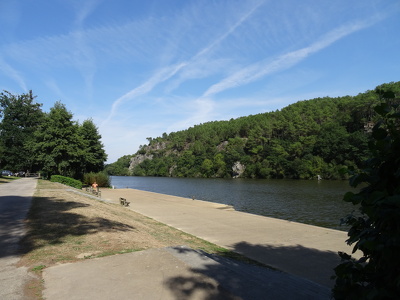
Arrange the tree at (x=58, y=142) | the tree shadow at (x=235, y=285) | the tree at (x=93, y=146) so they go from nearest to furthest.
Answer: the tree shadow at (x=235, y=285) < the tree at (x=58, y=142) < the tree at (x=93, y=146)

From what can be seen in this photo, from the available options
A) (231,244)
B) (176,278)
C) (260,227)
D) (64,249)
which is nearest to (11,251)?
(64,249)

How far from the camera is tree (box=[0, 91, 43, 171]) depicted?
169ft

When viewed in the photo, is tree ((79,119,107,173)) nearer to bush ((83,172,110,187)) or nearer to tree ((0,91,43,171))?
bush ((83,172,110,187))

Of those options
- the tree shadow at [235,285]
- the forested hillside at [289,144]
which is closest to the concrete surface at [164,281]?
the tree shadow at [235,285]

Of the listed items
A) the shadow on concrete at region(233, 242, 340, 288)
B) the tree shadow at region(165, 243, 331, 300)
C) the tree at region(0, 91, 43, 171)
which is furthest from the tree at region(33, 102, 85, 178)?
the tree shadow at region(165, 243, 331, 300)

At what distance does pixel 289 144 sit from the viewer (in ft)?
344

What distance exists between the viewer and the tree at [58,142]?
33656mm

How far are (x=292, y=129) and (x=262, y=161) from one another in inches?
672

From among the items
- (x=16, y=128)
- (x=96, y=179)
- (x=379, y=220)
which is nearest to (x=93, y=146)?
(x=96, y=179)

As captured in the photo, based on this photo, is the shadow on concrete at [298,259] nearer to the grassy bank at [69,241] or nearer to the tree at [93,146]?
the grassy bank at [69,241]

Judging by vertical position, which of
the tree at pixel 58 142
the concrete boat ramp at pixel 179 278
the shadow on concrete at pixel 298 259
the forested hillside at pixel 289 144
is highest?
the forested hillside at pixel 289 144

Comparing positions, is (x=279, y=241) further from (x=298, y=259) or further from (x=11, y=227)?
(x=11, y=227)

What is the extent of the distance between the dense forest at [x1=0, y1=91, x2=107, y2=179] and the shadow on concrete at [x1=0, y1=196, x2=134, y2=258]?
25.8 meters

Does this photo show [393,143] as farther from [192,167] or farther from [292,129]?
[192,167]
